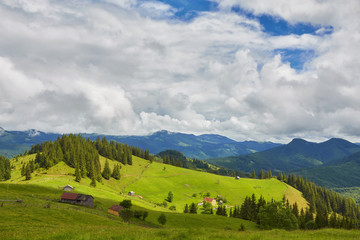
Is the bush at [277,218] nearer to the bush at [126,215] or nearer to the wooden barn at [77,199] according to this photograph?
the bush at [126,215]

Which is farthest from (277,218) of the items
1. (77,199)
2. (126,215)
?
(77,199)

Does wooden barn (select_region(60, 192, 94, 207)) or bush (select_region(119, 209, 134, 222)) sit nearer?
bush (select_region(119, 209, 134, 222))

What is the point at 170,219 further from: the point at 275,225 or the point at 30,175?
the point at 30,175

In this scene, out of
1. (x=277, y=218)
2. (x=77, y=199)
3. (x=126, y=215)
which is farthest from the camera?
(x=77, y=199)

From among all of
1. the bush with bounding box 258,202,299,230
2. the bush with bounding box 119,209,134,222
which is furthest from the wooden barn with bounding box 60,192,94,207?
the bush with bounding box 258,202,299,230

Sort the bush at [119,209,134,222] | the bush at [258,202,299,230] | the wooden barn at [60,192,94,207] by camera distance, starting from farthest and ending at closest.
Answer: the wooden barn at [60,192,94,207]
the bush at [258,202,299,230]
the bush at [119,209,134,222]

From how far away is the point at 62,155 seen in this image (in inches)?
6555

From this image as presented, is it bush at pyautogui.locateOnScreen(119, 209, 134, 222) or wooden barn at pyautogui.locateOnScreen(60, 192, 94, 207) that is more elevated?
wooden barn at pyautogui.locateOnScreen(60, 192, 94, 207)

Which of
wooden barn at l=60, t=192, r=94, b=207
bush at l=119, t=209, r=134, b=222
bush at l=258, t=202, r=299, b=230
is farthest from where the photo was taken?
wooden barn at l=60, t=192, r=94, b=207

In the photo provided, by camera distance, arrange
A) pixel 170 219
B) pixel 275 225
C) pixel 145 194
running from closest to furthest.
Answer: pixel 275 225 → pixel 170 219 → pixel 145 194

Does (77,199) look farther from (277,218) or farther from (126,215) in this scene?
(277,218)

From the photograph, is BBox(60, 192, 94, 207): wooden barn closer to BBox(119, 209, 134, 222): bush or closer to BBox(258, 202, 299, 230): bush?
BBox(119, 209, 134, 222): bush

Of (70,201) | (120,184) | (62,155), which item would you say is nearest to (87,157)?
(62,155)

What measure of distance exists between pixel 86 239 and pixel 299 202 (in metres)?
220
